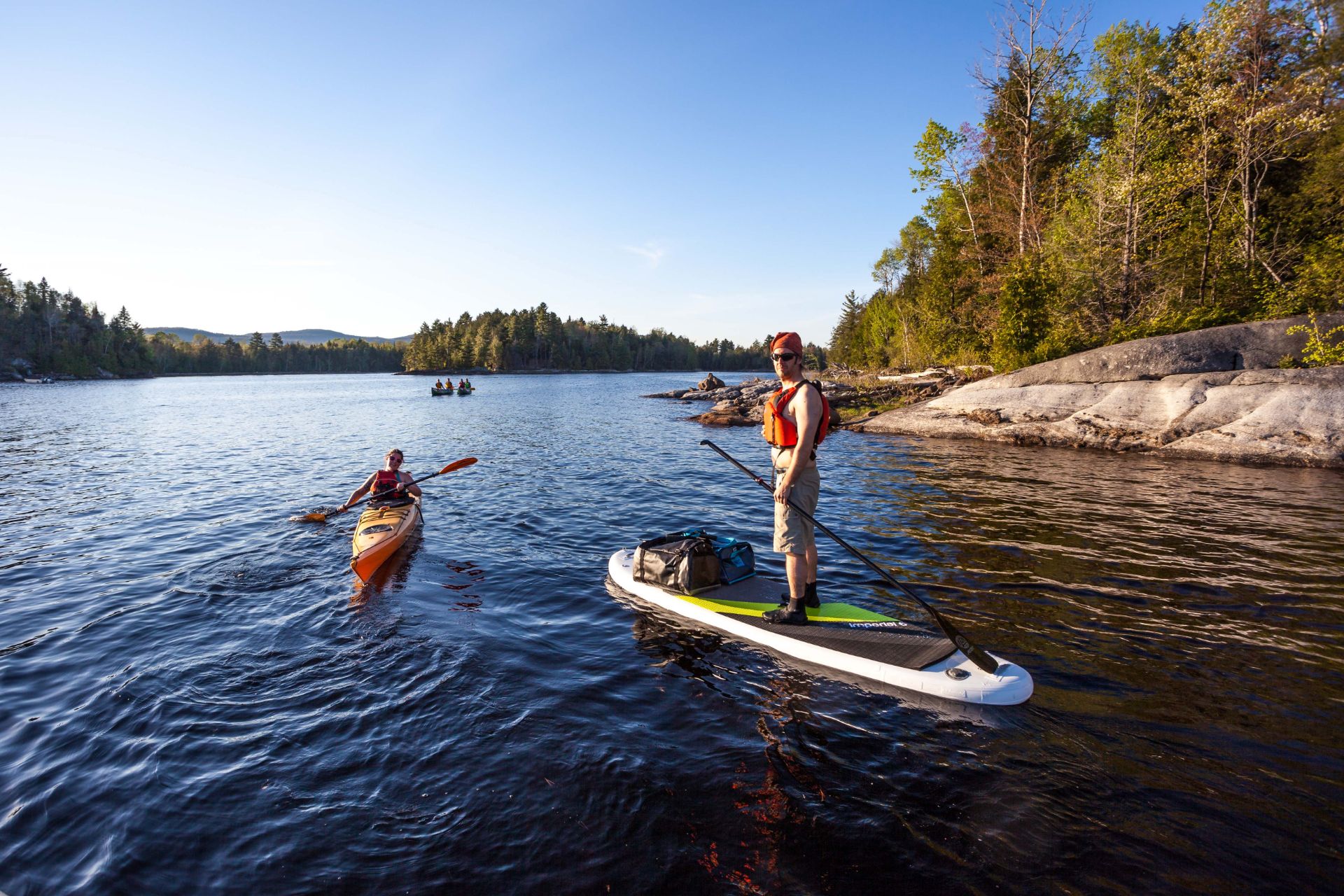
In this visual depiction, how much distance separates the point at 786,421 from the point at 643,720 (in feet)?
11.2

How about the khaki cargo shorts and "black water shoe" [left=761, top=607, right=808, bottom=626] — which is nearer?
the khaki cargo shorts

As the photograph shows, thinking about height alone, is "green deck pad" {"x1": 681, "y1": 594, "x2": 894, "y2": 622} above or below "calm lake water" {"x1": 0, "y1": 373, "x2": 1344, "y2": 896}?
above

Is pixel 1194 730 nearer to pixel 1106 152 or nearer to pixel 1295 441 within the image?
pixel 1295 441

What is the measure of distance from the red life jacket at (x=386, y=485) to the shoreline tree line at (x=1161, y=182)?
2590 centimetres

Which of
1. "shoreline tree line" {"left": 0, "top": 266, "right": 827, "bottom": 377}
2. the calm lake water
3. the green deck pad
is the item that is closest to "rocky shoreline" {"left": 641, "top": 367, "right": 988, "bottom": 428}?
the calm lake water

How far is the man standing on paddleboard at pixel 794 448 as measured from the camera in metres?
6.09

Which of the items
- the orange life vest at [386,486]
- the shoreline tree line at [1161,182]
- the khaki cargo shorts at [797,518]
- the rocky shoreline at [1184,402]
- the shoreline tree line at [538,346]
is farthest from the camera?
the shoreline tree line at [538,346]

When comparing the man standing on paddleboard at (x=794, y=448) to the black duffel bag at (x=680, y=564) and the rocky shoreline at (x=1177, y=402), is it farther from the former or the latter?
the rocky shoreline at (x=1177, y=402)

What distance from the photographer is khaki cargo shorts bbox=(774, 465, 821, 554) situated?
6316 millimetres

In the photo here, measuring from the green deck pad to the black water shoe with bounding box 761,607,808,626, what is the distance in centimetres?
16

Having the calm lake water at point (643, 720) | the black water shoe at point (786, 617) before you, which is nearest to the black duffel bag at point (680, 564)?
the calm lake water at point (643, 720)

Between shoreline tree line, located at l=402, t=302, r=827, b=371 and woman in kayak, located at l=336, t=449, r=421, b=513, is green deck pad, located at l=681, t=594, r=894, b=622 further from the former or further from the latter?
shoreline tree line, located at l=402, t=302, r=827, b=371

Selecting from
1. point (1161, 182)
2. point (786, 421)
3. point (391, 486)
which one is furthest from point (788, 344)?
point (1161, 182)

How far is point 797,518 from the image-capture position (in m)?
6.40
